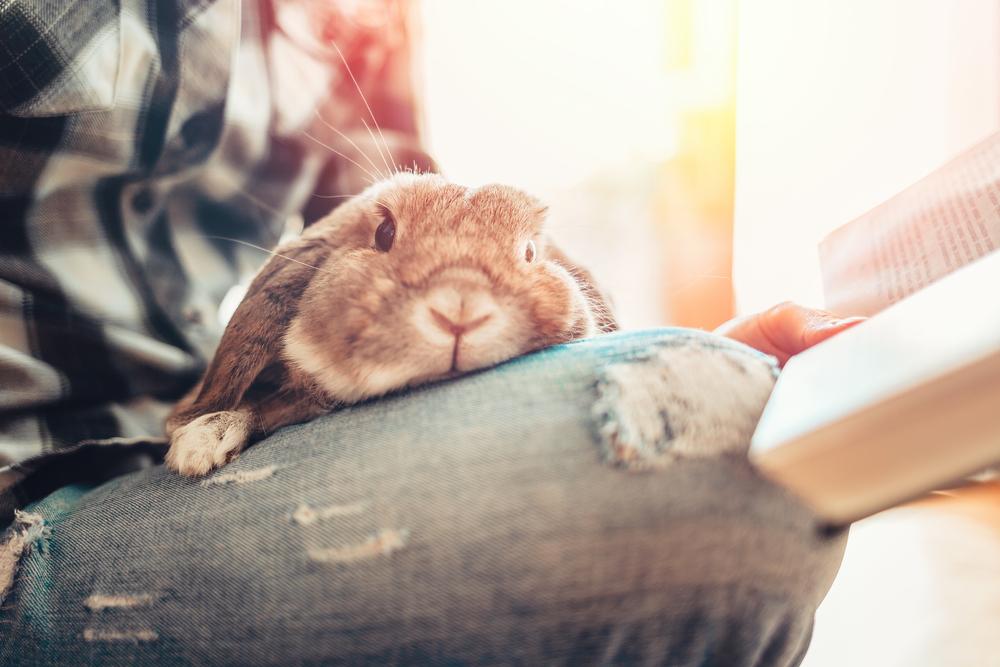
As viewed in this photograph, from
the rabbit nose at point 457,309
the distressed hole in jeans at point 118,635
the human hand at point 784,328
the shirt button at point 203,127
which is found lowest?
the distressed hole in jeans at point 118,635

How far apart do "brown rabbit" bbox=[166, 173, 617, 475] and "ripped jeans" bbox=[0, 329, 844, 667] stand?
67 millimetres

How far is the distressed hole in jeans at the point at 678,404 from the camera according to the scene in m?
0.50

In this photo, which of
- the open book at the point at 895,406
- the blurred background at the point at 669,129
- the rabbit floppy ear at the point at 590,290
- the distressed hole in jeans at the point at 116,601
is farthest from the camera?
the blurred background at the point at 669,129

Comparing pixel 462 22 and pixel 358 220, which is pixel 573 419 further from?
pixel 462 22

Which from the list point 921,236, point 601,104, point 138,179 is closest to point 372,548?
point 138,179

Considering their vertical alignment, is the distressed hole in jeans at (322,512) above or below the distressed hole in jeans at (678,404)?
below

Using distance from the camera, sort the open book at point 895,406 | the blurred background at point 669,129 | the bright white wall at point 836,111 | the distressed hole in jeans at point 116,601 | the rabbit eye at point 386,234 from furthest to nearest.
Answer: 1. the blurred background at point 669,129
2. the bright white wall at point 836,111
3. the rabbit eye at point 386,234
4. the distressed hole in jeans at point 116,601
5. the open book at point 895,406

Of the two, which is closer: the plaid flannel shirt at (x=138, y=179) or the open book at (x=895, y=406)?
the open book at (x=895, y=406)

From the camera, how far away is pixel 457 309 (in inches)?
27.3

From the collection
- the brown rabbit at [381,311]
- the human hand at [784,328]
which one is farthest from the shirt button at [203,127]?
the human hand at [784,328]

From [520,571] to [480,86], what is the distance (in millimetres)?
1457

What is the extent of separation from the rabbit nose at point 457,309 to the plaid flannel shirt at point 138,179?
49 cm

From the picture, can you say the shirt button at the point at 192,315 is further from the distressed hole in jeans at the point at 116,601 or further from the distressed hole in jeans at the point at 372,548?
the distressed hole in jeans at the point at 372,548

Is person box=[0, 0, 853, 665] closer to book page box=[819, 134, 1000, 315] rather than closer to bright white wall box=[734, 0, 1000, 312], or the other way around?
book page box=[819, 134, 1000, 315]
